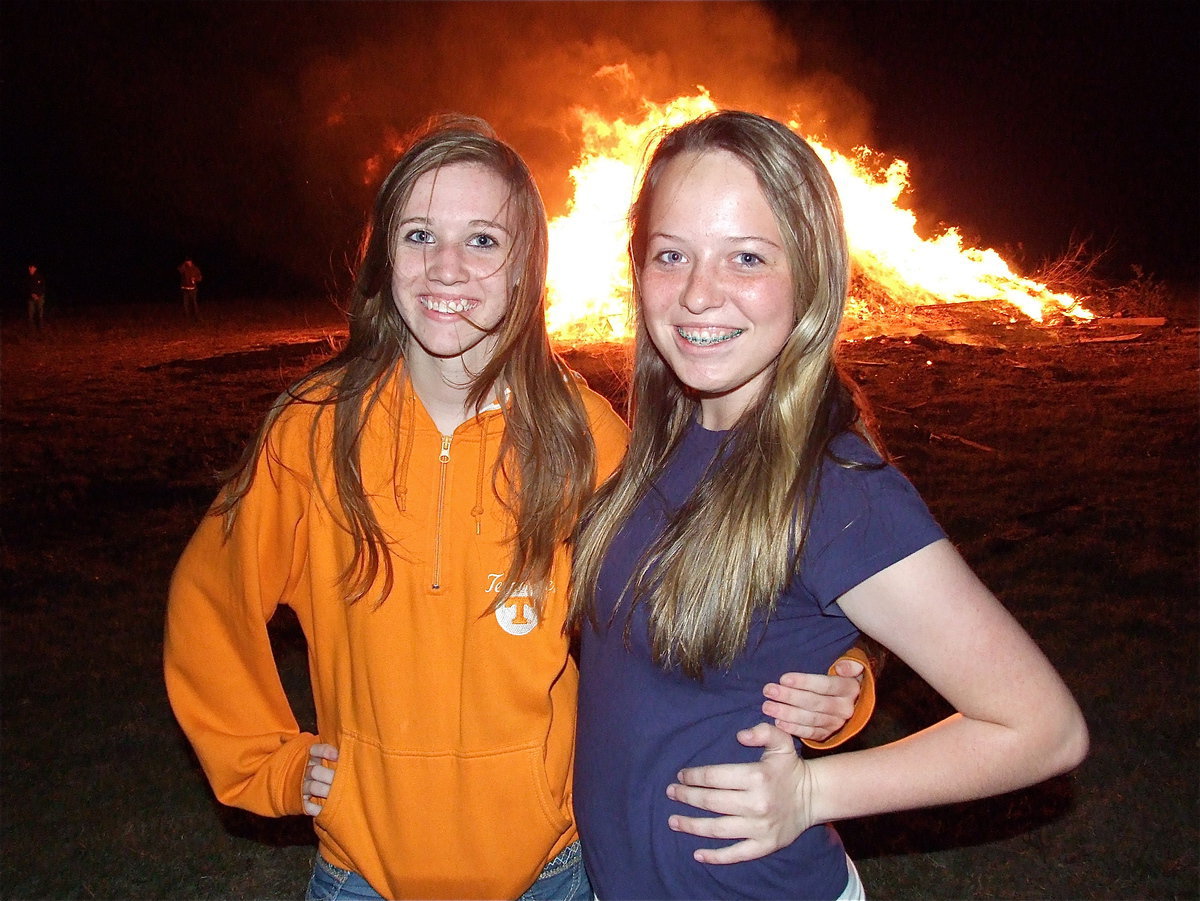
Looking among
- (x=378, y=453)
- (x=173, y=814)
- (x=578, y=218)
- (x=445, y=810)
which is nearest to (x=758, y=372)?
(x=378, y=453)

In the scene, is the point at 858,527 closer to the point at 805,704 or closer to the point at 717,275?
the point at 805,704

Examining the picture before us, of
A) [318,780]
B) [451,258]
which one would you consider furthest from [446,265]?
[318,780]

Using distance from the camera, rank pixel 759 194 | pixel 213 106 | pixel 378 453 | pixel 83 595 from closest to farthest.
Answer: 1. pixel 759 194
2. pixel 378 453
3. pixel 83 595
4. pixel 213 106

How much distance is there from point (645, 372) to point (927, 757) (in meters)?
1.18

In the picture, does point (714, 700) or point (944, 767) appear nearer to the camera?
point (944, 767)

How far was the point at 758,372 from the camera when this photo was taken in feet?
6.81

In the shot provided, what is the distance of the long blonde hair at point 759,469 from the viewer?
1865mm

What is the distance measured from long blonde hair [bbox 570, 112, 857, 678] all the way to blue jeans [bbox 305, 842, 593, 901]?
0.70 m

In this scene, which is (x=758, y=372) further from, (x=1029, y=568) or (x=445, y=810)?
(x=1029, y=568)

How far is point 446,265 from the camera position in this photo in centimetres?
234

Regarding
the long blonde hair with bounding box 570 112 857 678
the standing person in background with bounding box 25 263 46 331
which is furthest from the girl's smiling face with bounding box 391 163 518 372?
the standing person in background with bounding box 25 263 46 331

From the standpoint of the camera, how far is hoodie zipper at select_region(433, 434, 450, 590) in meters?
2.27

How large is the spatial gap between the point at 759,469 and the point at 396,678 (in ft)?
3.27

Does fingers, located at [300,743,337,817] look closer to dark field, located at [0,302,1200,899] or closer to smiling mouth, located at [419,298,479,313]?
smiling mouth, located at [419,298,479,313]
